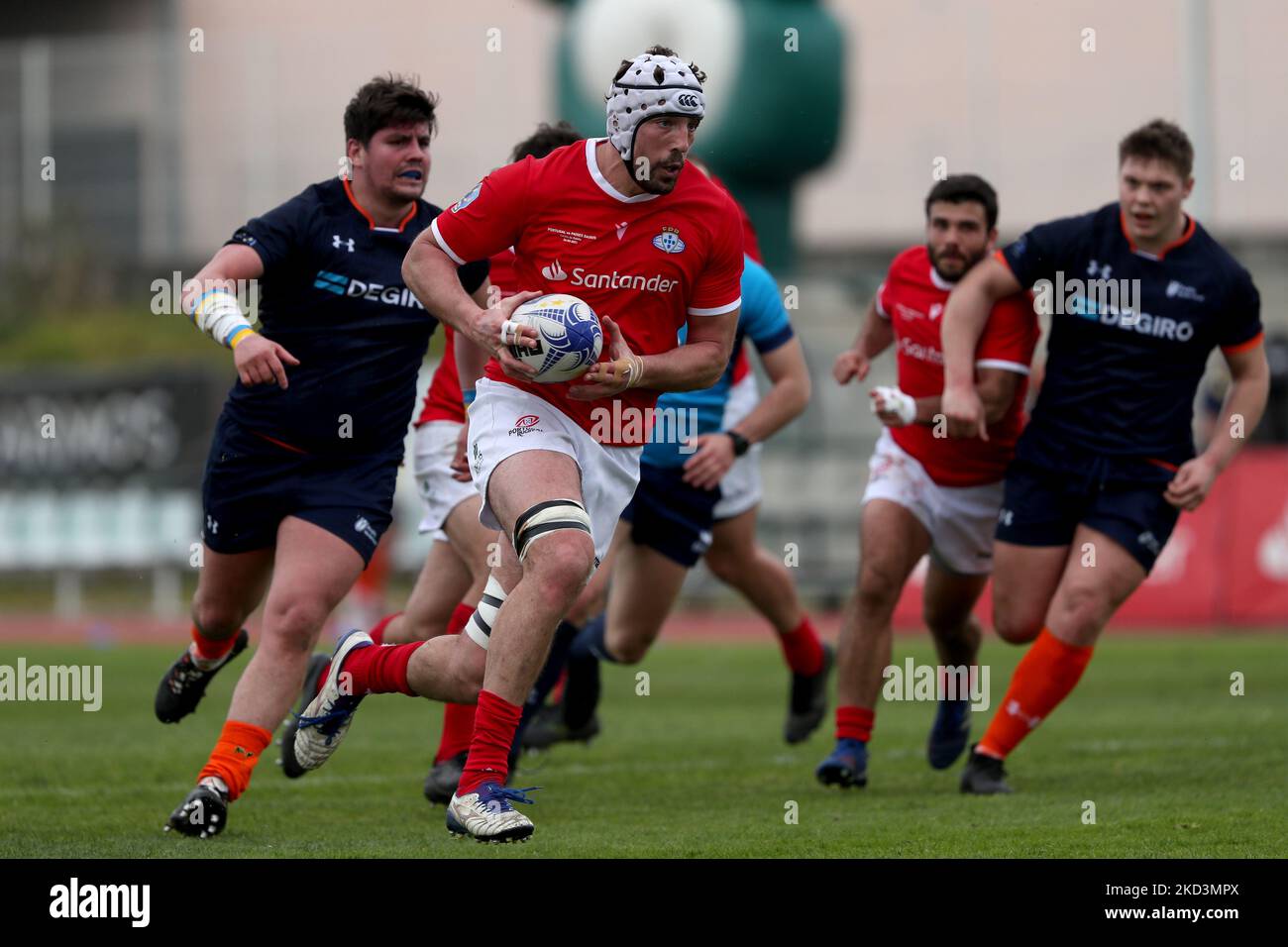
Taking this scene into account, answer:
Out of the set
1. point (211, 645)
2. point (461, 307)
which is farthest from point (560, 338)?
point (211, 645)

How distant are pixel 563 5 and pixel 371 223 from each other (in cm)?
1635

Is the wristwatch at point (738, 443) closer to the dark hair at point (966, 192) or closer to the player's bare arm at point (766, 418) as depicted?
the player's bare arm at point (766, 418)

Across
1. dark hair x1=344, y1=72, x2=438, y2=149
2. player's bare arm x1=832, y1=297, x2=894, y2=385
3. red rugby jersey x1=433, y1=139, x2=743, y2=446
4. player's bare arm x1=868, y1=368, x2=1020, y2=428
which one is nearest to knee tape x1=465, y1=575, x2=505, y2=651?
red rugby jersey x1=433, y1=139, x2=743, y2=446

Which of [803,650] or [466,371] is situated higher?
[466,371]

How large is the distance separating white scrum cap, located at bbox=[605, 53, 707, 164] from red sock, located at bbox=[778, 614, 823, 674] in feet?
13.7

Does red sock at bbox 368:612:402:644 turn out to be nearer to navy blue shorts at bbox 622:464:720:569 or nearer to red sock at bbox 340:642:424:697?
red sock at bbox 340:642:424:697

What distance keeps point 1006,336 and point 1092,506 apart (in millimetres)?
837

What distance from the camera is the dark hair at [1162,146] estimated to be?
25.5 feet

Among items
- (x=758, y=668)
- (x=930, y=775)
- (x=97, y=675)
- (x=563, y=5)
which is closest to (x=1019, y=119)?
(x=563, y=5)

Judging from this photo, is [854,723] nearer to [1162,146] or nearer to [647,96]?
[1162,146]

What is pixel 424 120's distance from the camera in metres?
7.23

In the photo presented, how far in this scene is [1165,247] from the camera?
26.2 ft
